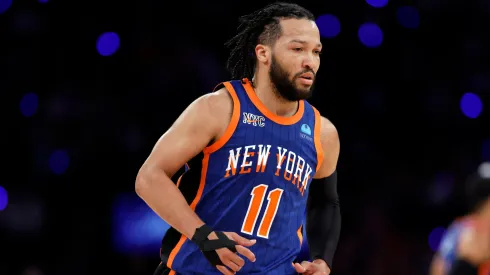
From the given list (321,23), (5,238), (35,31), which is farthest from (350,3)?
(5,238)

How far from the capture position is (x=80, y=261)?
768 cm

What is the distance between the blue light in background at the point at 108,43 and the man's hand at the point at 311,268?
195 inches

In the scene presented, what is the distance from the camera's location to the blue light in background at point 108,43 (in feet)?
26.1

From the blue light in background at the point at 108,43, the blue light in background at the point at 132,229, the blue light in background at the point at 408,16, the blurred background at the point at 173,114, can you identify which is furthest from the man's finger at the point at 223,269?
the blue light in background at the point at 408,16

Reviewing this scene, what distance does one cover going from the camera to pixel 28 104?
311 inches

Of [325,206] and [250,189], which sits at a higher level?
[250,189]

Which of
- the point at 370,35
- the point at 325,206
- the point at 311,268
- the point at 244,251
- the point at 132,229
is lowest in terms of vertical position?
the point at 132,229

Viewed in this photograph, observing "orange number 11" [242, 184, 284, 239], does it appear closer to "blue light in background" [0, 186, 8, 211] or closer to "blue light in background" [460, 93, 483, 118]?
"blue light in background" [0, 186, 8, 211]

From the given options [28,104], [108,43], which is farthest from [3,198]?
[108,43]

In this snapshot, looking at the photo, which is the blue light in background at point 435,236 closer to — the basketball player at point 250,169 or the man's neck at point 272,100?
the basketball player at point 250,169

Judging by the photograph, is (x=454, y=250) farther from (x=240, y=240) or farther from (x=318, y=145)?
(x=318, y=145)

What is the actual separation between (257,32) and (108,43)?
14.5ft

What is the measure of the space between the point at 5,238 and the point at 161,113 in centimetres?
217

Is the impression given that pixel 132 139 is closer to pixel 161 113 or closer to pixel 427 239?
pixel 161 113
